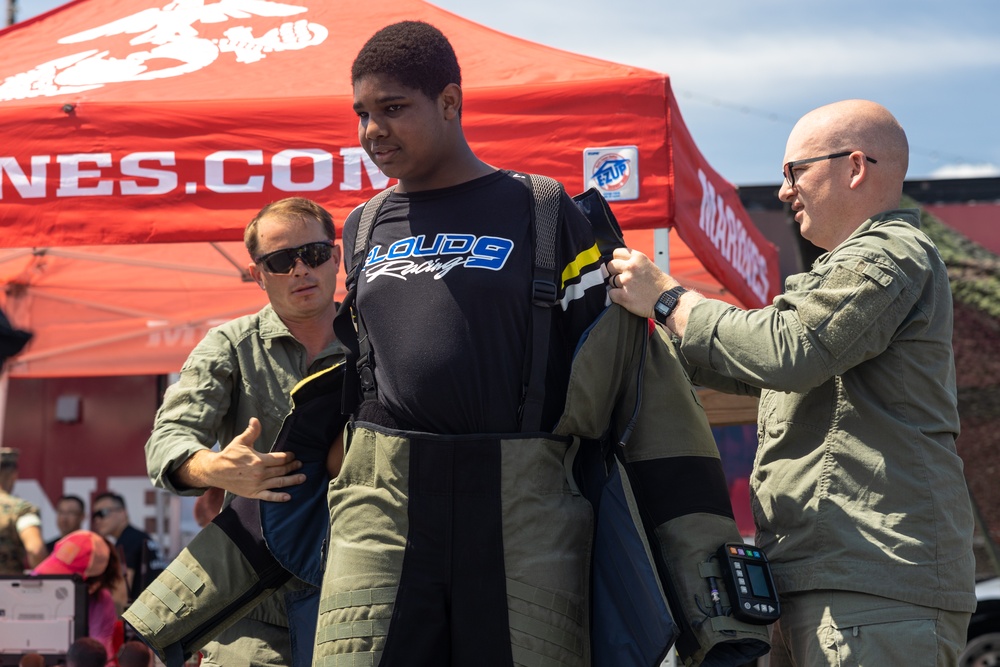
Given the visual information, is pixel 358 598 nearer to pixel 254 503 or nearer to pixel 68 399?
pixel 254 503

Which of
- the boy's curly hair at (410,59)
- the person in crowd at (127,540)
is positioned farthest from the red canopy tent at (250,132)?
the person in crowd at (127,540)

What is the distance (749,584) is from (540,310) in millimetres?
642

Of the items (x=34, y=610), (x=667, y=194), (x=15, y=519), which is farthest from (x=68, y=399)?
(x=667, y=194)

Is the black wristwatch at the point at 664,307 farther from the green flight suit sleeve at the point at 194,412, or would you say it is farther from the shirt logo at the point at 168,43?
the shirt logo at the point at 168,43

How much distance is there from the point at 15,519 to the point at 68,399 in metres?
4.97

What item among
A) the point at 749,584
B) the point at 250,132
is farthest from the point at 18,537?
the point at 749,584

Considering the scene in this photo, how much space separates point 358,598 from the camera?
7.20 feet

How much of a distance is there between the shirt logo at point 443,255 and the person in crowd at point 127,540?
5.99 m

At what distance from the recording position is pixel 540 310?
7.41 feet

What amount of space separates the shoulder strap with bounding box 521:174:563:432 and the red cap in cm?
337

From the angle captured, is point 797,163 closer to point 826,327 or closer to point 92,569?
→ point 826,327

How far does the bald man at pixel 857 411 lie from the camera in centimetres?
214

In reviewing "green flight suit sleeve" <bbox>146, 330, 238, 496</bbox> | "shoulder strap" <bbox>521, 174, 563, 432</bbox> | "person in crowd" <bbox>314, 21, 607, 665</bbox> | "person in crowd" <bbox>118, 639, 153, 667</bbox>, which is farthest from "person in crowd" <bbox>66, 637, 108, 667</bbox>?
"shoulder strap" <bbox>521, 174, 563, 432</bbox>

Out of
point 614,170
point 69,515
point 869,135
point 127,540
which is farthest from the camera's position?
point 69,515
